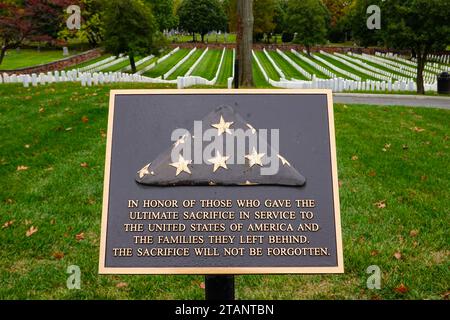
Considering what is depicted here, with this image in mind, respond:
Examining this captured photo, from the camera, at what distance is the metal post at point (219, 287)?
4.00 metres

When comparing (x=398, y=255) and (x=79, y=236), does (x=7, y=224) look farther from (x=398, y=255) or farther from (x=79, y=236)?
(x=398, y=255)

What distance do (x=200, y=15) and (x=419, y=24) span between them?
226 feet

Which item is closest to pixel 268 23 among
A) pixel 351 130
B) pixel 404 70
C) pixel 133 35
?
pixel 404 70

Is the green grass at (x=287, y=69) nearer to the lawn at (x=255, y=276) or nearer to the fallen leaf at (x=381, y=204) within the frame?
the lawn at (x=255, y=276)

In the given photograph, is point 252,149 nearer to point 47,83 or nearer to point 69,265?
point 69,265

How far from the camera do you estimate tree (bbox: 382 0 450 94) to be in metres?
20.4

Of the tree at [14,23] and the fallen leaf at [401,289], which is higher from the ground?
the tree at [14,23]

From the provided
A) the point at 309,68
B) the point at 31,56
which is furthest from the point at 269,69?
the point at 31,56

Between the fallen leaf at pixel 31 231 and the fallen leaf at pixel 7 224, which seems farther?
the fallen leaf at pixel 7 224

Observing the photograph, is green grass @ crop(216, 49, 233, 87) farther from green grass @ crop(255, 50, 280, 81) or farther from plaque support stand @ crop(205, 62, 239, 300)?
plaque support stand @ crop(205, 62, 239, 300)

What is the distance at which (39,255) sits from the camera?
19.1ft

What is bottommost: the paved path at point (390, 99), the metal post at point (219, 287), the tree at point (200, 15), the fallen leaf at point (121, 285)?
the fallen leaf at point (121, 285)

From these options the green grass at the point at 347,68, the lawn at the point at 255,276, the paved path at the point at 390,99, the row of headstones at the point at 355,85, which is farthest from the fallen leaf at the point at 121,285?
the green grass at the point at 347,68

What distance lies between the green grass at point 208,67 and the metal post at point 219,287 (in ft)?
A: 112
